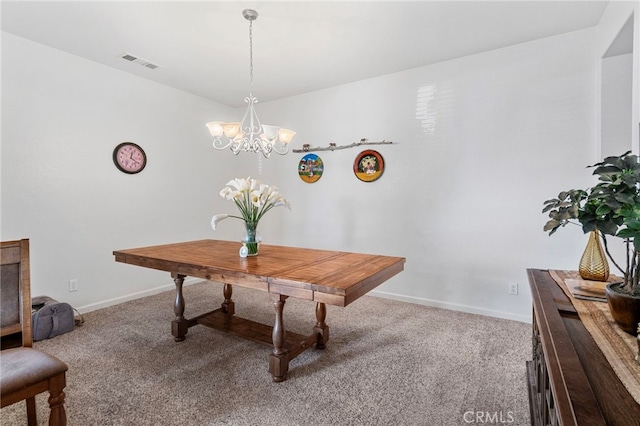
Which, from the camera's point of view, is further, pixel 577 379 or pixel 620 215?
pixel 620 215

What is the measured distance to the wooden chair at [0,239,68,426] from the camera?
4.03 ft

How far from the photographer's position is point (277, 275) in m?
1.82

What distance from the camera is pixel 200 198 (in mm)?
4508

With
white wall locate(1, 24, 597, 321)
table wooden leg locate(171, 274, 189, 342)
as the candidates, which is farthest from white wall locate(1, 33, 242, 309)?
table wooden leg locate(171, 274, 189, 342)

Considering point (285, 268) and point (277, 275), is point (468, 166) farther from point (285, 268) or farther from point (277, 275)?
point (277, 275)

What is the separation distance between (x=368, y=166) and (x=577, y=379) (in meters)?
3.20

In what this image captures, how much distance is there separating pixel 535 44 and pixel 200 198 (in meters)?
4.34

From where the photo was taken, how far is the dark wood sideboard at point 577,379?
25.0 inches

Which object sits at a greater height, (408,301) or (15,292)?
(15,292)

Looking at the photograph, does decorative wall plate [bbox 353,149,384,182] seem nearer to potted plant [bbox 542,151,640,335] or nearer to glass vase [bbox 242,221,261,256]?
glass vase [bbox 242,221,261,256]

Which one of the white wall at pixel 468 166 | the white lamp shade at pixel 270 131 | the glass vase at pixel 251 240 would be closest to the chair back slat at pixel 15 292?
the glass vase at pixel 251 240

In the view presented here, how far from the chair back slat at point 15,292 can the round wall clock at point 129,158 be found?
226cm

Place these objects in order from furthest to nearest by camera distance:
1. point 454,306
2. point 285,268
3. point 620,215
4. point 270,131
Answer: point 454,306 → point 270,131 → point 285,268 → point 620,215

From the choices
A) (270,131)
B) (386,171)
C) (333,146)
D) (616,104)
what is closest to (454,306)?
(386,171)
